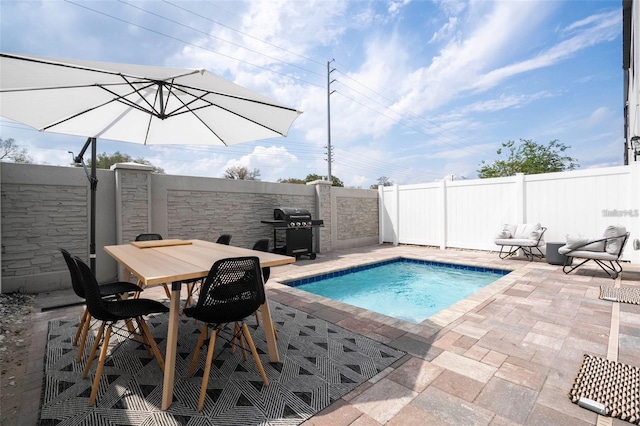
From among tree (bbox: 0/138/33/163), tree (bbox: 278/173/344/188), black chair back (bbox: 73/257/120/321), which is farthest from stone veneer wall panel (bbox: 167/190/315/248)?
Result: tree (bbox: 278/173/344/188)

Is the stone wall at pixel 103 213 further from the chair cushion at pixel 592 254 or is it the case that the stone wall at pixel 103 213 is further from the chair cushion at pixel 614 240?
the chair cushion at pixel 614 240

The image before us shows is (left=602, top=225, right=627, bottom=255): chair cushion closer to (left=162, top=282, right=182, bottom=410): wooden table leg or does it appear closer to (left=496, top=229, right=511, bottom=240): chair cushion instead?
(left=496, top=229, right=511, bottom=240): chair cushion

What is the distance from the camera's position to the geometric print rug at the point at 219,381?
1770 mm

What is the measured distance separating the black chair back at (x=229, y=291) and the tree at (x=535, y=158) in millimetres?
22346

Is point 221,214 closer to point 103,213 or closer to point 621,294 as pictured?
point 103,213

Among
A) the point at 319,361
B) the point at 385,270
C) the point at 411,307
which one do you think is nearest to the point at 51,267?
the point at 319,361

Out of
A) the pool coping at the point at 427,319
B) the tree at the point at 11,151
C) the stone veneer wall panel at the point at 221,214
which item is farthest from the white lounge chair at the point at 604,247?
the tree at the point at 11,151

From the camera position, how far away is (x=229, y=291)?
208cm

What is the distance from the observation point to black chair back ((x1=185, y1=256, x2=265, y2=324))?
200 cm

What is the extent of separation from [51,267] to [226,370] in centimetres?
437

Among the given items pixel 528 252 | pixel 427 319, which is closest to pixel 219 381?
pixel 427 319

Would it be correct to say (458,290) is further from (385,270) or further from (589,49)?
(589,49)

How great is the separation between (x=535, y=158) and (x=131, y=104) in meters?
23.6

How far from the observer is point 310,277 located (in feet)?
18.6
